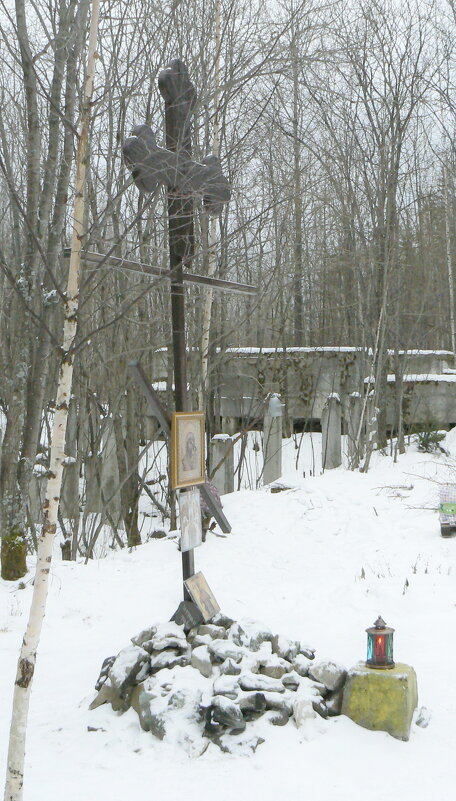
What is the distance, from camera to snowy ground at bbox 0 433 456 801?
141 inches

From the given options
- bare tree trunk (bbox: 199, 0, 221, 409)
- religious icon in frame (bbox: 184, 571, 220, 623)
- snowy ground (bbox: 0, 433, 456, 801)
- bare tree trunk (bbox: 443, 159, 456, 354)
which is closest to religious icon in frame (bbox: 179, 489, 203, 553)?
religious icon in frame (bbox: 184, 571, 220, 623)

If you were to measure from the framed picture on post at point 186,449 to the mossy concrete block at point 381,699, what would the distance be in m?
1.49

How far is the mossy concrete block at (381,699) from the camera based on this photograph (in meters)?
3.94

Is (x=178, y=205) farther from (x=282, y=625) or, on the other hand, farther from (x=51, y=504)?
(x=282, y=625)

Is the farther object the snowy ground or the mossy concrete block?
the mossy concrete block

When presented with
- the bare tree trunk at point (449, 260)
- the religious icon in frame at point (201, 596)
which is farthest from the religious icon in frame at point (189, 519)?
the bare tree trunk at point (449, 260)

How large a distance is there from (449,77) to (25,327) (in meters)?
9.42

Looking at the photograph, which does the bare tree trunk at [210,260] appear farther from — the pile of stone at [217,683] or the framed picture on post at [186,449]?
the pile of stone at [217,683]

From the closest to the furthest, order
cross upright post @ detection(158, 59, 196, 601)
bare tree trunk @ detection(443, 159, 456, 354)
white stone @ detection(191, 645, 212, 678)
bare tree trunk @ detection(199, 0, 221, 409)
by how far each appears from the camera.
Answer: white stone @ detection(191, 645, 212, 678)
cross upright post @ detection(158, 59, 196, 601)
bare tree trunk @ detection(199, 0, 221, 409)
bare tree trunk @ detection(443, 159, 456, 354)

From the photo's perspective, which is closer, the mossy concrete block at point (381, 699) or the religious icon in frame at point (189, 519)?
the mossy concrete block at point (381, 699)

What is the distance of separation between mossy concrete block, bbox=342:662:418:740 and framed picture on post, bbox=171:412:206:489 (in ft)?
4.88

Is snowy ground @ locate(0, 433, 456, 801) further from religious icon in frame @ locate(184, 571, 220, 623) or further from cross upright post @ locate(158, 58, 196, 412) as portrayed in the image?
cross upright post @ locate(158, 58, 196, 412)

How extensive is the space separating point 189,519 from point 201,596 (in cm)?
48

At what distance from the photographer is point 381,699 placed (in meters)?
3.98
